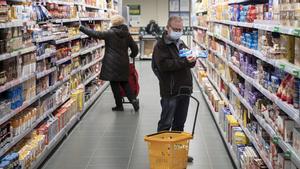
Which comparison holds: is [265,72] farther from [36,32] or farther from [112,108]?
[112,108]

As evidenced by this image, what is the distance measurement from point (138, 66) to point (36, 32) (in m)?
12.0

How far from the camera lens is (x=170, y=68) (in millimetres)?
5453

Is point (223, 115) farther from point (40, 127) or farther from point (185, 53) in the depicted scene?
point (40, 127)

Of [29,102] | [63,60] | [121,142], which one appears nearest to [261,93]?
[121,142]

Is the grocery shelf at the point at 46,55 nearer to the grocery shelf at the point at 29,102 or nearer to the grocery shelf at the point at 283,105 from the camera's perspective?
the grocery shelf at the point at 29,102

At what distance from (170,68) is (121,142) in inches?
75.3

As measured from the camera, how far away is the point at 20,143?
217 inches

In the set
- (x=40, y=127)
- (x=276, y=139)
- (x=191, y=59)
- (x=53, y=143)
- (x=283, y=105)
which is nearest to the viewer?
(x=283, y=105)

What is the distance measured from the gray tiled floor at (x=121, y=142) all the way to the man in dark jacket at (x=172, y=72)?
0.68 meters

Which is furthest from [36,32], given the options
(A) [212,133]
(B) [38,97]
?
(A) [212,133]

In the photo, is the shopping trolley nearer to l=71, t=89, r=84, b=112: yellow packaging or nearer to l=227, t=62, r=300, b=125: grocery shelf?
l=227, t=62, r=300, b=125: grocery shelf

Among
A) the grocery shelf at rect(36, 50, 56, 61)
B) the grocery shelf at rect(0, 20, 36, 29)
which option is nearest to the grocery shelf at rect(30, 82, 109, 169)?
the grocery shelf at rect(36, 50, 56, 61)

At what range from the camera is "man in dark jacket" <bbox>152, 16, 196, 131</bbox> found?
5480mm

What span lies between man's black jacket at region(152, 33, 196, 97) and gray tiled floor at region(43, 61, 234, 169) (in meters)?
1.03
